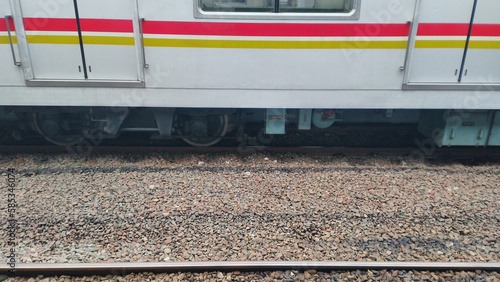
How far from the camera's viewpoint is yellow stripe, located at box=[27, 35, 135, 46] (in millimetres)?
4824

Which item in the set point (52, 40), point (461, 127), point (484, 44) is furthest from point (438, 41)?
point (52, 40)

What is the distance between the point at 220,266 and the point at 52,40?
368cm

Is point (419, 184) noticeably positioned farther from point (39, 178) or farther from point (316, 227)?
point (39, 178)

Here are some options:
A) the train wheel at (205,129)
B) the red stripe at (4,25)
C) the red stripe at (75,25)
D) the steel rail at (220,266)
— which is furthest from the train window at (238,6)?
the steel rail at (220,266)

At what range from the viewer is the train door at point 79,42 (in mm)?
4703

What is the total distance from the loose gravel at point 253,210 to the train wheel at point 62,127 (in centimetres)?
34

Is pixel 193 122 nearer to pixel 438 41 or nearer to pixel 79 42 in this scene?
pixel 79 42

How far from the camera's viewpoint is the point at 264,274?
11.1 feet

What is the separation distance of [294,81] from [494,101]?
2892 millimetres

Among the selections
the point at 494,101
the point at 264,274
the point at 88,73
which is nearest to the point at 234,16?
the point at 88,73

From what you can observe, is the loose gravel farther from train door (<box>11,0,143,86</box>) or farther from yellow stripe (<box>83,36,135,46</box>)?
yellow stripe (<box>83,36,135,46</box>)

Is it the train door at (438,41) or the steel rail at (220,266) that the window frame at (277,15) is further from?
the steel rail at (220,266)

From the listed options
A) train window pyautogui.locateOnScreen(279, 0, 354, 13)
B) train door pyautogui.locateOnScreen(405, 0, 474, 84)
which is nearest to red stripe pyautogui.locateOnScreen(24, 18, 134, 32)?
train window pyautogui.locateOnScreen(279, 0, 354, 13)

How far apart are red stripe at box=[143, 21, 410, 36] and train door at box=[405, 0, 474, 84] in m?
0.27
